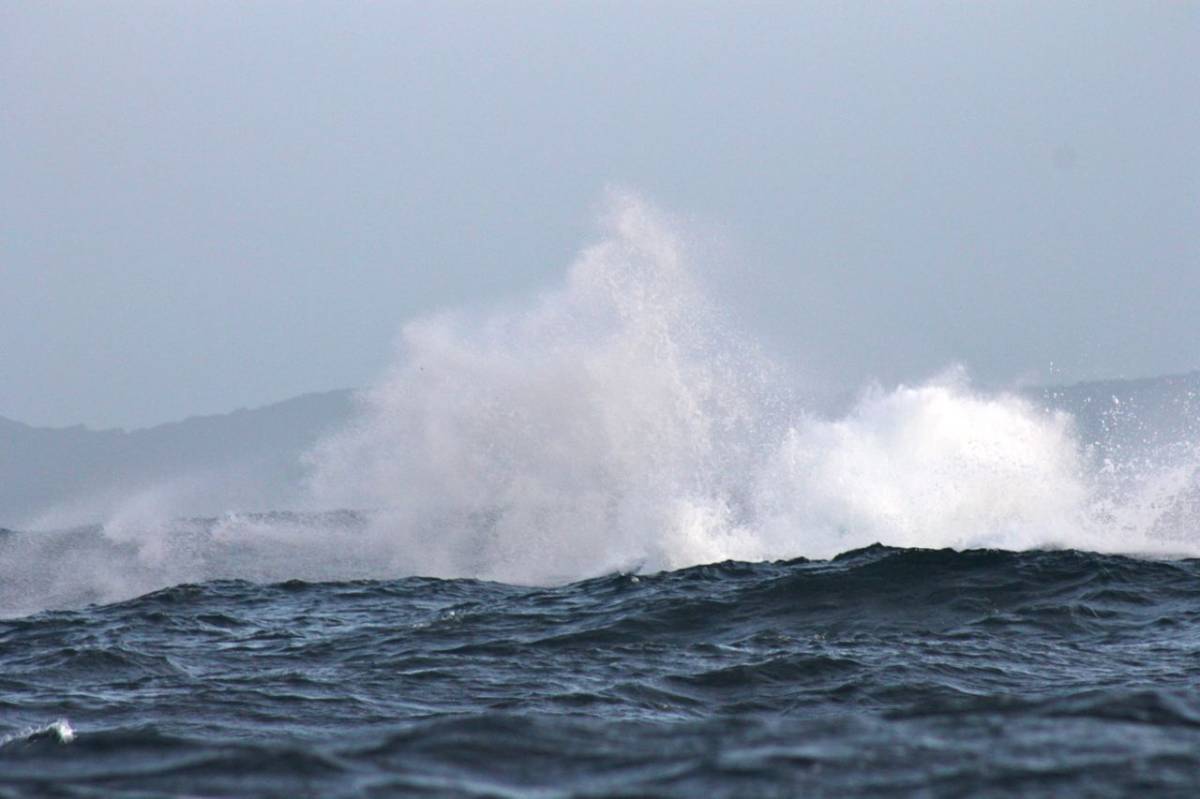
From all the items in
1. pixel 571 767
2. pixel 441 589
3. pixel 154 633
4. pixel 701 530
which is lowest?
pixel 571 767

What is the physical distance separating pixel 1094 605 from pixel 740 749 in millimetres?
10999

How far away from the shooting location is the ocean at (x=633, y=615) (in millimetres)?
9883

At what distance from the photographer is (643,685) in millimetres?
14539

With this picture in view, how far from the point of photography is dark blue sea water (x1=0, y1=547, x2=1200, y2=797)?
9.42 m

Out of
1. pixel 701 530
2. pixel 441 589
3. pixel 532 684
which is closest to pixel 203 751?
pixel 532 684

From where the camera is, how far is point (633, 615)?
1966 cm

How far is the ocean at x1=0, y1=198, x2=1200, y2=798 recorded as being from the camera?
9883mm

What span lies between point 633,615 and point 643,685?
5118mm

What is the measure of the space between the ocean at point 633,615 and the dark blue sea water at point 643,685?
6 cm

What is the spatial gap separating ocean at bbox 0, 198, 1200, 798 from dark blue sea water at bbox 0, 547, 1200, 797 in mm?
57

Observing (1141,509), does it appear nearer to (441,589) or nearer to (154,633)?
(441,589)

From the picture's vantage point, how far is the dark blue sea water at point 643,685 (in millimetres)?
9422

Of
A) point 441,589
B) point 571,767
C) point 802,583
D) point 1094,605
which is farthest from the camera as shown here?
point 441,589

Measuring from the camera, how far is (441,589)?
85.1 feet
